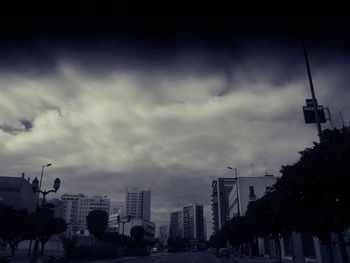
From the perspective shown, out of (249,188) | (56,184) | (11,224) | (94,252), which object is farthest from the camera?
(249,188)

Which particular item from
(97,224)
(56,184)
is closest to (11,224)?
(97,224)

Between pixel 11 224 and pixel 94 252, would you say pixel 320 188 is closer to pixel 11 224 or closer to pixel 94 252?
pixel 94 252

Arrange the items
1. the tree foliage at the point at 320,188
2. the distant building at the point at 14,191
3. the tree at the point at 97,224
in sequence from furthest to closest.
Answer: the distant building at the point at 14,191
the tree at the point at 97,224
the tree foliage at the point at 320,188

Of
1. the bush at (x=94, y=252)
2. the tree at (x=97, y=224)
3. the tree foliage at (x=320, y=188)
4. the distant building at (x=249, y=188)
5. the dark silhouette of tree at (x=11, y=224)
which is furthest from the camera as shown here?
the distant building at (x=249, y=188)

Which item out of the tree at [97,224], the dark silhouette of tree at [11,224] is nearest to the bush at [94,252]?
the dark silhouette of tree at [11,224]

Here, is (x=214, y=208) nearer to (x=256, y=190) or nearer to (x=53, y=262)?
(x=256, y=190)

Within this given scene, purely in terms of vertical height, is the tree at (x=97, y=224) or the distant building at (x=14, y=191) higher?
the distant building at (x=14, y=191)

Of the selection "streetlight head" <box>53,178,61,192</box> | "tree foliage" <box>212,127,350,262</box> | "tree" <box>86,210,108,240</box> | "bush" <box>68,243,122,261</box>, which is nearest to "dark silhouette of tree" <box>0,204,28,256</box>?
"bush" <box>68,243,122,261</box>

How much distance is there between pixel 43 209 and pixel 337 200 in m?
20.0

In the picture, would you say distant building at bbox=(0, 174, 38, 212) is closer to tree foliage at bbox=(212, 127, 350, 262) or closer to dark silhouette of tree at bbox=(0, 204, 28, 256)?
dark silhouette of tree at bbox=(0, 204, 28, 256)

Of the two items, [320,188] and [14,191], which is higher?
[14,191]

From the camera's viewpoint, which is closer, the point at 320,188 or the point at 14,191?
the point at 320,188

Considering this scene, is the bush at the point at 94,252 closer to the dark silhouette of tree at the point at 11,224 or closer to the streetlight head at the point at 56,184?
the dark silhouette of tree at the point at 11,224

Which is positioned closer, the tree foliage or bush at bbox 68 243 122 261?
the tree foliage
